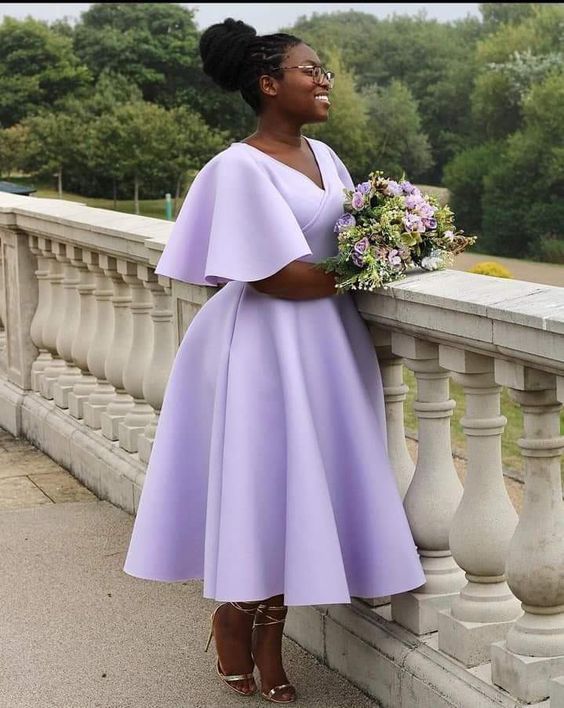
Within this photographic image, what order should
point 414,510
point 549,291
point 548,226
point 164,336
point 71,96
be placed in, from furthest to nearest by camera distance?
point 71,96 → point 548,226 → point 164,336 → point 414,510 → point 549,291

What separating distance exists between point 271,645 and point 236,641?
0.11 metres

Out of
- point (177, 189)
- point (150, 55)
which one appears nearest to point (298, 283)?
point (177, 189)

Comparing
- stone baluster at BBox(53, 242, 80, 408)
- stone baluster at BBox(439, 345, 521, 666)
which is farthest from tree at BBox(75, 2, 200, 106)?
stone baluster at BBox(439, 345, 521, 666)

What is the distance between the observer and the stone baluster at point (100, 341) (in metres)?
5.93

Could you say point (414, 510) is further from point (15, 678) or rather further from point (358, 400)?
point (15, 678)

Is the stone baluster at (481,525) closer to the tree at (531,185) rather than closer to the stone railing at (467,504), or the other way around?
the stone railing at (467,504)

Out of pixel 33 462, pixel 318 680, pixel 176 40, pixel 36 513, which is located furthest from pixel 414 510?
pixel 176 40

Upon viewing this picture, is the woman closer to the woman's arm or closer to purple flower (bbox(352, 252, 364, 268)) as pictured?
the woman's arm

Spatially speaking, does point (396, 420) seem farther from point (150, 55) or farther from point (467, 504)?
point (150, 55)

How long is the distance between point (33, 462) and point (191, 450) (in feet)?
10.2

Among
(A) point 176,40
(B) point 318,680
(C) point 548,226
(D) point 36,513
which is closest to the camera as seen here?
(B) point 318,680

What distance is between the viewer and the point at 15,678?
151 inches

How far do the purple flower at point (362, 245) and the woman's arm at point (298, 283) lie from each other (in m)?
0.14

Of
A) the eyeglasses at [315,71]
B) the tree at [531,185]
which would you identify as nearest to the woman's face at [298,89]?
the eyeglasses at [315,71]
